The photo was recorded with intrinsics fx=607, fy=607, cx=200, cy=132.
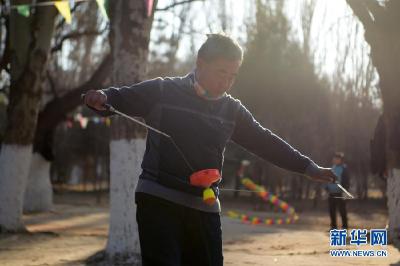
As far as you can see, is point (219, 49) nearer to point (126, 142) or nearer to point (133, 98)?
point (133, 98)

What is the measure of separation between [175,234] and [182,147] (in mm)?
468

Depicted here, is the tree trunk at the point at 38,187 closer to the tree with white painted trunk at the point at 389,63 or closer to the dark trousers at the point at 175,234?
the tree with white painted trunk at the point at 389,63

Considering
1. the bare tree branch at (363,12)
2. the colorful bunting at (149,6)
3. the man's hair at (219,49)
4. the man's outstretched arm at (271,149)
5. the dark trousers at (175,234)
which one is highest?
the bare tree branch at (363,12)

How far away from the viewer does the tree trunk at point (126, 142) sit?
7.75m

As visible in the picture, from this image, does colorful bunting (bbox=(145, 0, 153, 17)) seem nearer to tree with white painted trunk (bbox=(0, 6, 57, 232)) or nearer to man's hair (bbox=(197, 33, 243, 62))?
tree with white painted trunk (bbox=(0, 6, 57, 232))

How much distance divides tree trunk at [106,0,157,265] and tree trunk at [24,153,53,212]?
9690 mm

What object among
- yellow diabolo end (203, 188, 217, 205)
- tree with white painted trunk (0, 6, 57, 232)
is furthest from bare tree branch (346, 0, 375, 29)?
yellow diabolo end (203, 188, 217, 205)

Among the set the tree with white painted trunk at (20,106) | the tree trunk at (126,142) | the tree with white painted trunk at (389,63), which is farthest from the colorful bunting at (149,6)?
the tree with white painted trunk at (20,106)

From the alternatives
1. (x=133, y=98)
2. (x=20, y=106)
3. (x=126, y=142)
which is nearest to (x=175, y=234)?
(x=133, y=98)

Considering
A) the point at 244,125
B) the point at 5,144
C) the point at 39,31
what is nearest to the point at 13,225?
the point at 5,144

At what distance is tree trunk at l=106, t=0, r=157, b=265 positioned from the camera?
7.75m

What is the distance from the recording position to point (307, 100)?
86.6 feet

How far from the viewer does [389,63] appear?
10.0 m

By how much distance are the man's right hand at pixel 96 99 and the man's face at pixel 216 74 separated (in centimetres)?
57
